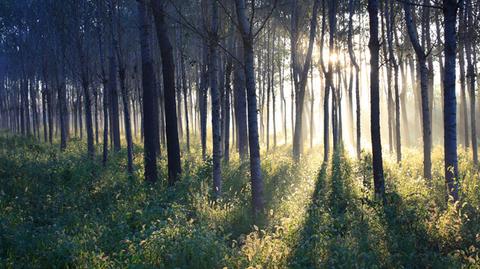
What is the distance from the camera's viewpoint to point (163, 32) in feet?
41.1

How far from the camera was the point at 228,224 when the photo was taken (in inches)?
335

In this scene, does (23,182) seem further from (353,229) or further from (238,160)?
(353,229)

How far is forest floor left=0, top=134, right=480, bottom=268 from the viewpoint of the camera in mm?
6016

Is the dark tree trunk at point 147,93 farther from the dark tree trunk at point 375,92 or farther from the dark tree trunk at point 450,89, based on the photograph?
the dark tree trunk at point 450,89

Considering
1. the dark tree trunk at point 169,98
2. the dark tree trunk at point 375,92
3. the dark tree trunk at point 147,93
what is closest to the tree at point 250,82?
the dark tree trunk at point 375,92

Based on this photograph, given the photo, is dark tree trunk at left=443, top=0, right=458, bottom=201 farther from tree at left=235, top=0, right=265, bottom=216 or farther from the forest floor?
tree at left=235, top=0, right=265, bottom=216

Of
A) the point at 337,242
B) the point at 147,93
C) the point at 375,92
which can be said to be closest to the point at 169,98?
the point at 147,93

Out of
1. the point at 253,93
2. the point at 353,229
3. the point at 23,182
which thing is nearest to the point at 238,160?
the point at 23,182

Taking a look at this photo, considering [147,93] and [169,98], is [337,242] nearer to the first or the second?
[169,98]

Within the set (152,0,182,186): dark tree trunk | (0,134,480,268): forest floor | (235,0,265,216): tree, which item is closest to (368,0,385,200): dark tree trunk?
(0,134,480,268): forest floor

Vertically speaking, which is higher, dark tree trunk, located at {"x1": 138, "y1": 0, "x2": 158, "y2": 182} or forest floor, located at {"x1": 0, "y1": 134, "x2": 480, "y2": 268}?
dark tree trunk, located at {"x1": 138, "y1": 0, "x2": 158, "y2": 182}

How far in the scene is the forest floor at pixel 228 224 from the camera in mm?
6016

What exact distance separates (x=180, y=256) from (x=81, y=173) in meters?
8.55

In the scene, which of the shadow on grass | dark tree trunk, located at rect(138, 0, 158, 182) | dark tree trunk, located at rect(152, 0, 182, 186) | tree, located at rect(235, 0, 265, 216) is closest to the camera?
the shadow on grass
